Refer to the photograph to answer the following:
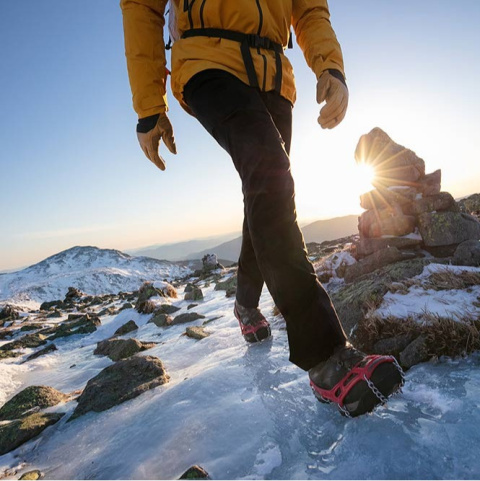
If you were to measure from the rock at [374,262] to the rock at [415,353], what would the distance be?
285 cm

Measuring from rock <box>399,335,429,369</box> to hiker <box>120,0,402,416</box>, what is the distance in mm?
715

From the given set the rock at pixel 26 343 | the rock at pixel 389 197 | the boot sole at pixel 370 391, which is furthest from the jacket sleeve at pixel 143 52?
the rock at pixel 26 343

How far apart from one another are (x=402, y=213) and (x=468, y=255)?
241cm

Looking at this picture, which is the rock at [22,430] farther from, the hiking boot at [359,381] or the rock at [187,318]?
the rock at [187,318]

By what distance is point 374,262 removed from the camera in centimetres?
484

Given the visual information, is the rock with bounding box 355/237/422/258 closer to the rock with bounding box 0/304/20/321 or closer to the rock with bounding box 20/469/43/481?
the rock with bounding box 20/469/43/481

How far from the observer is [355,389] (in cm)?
134

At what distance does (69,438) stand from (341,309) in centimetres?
244

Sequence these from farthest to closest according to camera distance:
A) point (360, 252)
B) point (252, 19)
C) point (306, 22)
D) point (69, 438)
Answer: point (360, 252) → point (306, 22) → point (69, 438) → point (252, 19)

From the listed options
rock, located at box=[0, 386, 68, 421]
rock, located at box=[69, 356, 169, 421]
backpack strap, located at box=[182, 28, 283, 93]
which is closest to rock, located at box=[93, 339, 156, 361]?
rock, located at box=[0, 386, 68, 421]

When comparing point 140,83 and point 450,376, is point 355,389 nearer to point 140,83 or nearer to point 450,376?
point 450,376

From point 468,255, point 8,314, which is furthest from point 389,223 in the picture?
point 8,314

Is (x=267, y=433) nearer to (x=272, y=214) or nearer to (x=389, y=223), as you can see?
(x=272, y=214)

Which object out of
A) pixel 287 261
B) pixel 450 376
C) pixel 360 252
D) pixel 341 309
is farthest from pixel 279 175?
pixel 360 252
